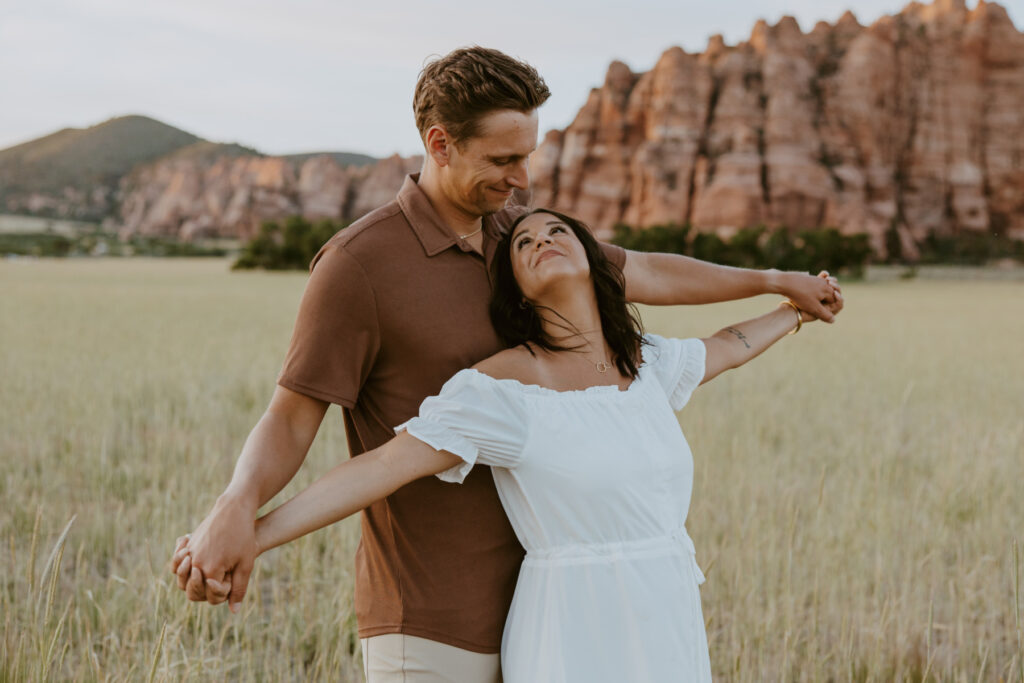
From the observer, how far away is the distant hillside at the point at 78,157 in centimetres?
17485

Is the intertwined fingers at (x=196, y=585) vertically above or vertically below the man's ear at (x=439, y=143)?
below

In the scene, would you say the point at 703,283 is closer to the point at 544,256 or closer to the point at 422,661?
the point at 544,256

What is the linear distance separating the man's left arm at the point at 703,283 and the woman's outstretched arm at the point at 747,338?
0.07 metres

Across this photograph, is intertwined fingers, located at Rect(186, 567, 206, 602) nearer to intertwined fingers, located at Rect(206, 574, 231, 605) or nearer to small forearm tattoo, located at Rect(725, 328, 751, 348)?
intertwined fingers, located at Rect(206, 574, 231, 605)

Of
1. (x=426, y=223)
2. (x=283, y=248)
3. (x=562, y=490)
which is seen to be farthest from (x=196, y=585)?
(x=283, y=248)

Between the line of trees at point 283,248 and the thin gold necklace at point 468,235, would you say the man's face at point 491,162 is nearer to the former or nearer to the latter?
the thin gold necklace at point 468,235

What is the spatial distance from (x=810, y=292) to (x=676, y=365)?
0.87 m

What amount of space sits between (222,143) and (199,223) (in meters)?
44.5

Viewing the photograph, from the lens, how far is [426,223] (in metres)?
2.38

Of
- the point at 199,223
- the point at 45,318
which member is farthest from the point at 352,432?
the point at 199,223

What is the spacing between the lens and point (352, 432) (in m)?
2.53

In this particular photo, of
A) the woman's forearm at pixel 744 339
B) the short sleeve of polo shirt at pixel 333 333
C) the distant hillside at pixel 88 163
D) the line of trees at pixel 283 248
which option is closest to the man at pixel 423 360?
the short sleeve of polo shirt at pixel 333 333

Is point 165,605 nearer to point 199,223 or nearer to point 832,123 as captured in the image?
point 832,123

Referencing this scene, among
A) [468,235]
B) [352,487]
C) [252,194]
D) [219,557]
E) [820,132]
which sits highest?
[820,132]
